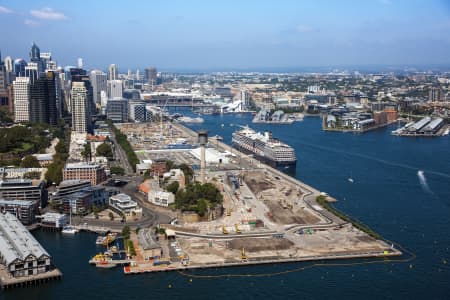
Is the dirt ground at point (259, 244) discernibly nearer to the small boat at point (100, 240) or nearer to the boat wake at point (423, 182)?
the small boat at point (100, 240)

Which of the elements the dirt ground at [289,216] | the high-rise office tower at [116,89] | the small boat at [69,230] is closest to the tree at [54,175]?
the small boat at [69,230]

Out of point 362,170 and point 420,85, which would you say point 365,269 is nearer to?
point 362,170

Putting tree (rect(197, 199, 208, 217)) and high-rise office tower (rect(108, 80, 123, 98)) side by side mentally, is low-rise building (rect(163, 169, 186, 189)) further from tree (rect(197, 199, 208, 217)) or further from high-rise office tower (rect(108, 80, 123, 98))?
high-rise office tower (rect(108, 80, 123, 98))

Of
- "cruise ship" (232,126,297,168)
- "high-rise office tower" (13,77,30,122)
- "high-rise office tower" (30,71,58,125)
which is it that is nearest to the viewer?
"cruise ship" (232,126,297,168)

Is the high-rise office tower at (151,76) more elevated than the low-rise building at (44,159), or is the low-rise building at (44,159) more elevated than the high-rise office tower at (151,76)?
the high-rise office tower at (151,76)

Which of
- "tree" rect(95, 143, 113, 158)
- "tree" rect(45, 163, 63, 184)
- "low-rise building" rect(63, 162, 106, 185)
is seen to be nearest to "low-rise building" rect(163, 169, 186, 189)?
"low-rise building" rect(63, 162, 106, 185)
